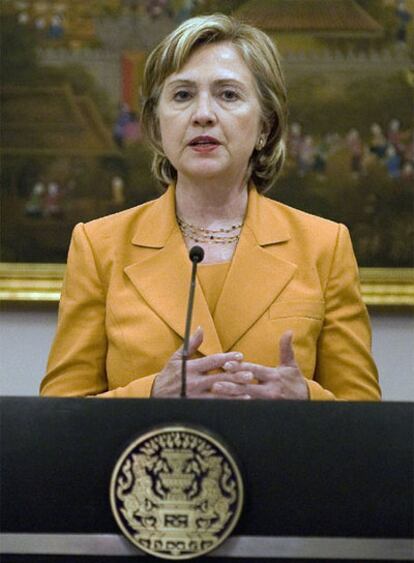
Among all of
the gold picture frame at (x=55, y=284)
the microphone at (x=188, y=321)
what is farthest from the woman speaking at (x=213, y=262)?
the gold picture frame at (x=55, y=284)

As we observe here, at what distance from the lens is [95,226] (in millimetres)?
3428

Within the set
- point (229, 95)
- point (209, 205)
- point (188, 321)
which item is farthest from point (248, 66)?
point (188, 321)

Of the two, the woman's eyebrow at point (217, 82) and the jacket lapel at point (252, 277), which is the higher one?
the woman's eyebrow at point (217, 82)

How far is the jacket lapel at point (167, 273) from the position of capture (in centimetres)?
319

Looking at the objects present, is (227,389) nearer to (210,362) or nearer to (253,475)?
(210,362)

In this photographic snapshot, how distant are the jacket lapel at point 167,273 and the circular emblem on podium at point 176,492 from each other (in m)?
0.94

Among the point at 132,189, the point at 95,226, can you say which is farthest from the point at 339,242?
the point at 132,189

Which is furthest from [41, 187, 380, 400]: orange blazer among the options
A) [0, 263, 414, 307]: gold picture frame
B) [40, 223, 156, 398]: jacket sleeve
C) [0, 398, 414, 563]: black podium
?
[0, 263, 414, 307]: gold picture frame

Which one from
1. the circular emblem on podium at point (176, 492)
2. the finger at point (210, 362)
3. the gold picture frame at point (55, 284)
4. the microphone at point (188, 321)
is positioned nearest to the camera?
the circular emblem on podium at point (176, 492)

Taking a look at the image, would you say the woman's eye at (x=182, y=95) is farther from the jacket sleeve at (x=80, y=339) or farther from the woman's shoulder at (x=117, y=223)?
the jacket sleeve at (x=80, y=339)

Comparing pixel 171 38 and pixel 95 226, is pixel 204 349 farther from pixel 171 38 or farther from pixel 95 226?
pixel 171 38

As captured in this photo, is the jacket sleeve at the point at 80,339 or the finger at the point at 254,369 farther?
the jacket sleeve at the point at 80,339

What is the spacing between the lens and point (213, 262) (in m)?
3.38

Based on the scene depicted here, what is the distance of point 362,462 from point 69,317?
1246 mm
